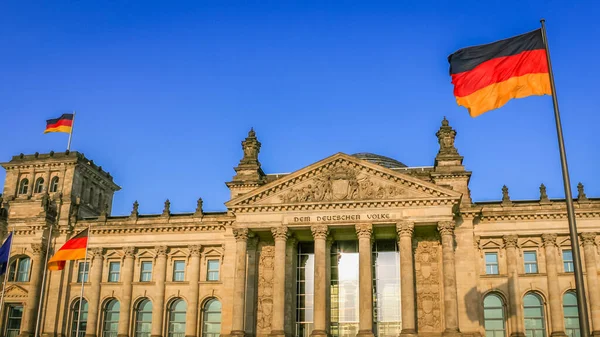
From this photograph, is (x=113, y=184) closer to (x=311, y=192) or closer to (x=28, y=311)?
(x=28, y=311)

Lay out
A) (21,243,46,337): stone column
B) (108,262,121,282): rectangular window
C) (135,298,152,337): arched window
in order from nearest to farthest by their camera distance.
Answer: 1. (135,298,152,337): arched window
2. (21,243,46,337): stone column
3. (108,262,121,282): rectangular window

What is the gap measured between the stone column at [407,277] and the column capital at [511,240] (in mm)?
7792

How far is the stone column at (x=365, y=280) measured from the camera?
43406 mm

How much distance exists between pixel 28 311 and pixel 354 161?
31.1 metres

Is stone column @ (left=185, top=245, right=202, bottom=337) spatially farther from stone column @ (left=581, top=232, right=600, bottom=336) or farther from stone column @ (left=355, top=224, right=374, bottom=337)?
stone column @ (left=581, top=232, right=600, bottom=336)

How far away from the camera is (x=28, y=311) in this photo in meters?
52.8

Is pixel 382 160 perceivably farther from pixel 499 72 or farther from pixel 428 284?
pixel 499 72

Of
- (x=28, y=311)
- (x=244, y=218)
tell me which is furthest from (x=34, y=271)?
(x=244, y=218)

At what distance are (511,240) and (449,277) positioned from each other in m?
6.85

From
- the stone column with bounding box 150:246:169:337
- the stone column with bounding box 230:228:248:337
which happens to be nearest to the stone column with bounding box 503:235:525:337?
the stone column with bounding box 230:228:248:337

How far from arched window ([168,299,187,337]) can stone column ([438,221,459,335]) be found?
862 inches

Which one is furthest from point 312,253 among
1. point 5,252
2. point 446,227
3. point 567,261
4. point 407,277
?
point 5,252

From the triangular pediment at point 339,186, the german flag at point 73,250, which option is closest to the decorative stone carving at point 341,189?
the triangular pediment at point 339,186

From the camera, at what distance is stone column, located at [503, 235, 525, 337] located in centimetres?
4512
